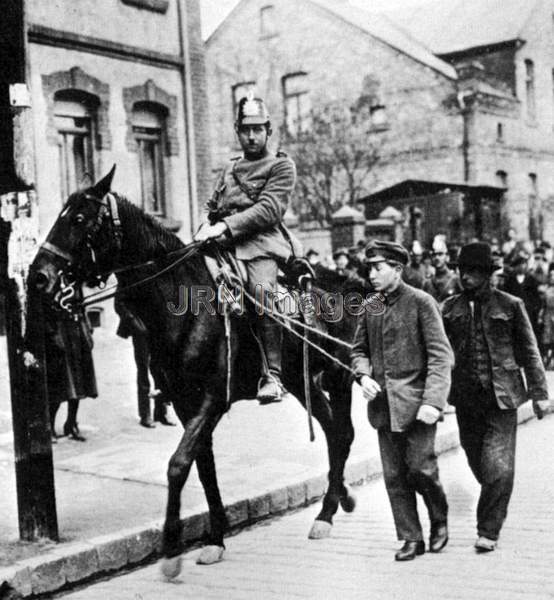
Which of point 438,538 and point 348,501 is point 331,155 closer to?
point 348,501

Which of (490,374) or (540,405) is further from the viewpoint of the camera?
(540,405)

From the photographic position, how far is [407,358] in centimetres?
577

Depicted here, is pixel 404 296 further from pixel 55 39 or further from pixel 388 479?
pixel 55 39

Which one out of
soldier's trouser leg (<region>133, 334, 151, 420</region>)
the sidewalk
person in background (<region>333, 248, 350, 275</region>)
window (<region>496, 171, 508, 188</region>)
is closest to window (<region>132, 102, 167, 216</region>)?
person in background (<region>333, 248, 350, 275</region>)

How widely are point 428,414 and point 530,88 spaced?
33.2 m

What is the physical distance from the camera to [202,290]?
6.14 meters

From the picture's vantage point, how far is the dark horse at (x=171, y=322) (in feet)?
18.3

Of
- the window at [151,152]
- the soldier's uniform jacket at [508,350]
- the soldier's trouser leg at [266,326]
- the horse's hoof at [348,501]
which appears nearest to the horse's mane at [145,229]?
the soldier's trouser leg at [266,326]

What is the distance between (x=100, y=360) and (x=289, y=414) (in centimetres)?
621

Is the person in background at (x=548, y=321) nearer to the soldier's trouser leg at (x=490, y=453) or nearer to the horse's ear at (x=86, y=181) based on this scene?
the soldier's trouser leg at (x=490, y=453)

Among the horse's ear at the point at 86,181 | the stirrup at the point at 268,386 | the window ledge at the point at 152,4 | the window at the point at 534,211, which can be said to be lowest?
the stirrup at the point at 268,386

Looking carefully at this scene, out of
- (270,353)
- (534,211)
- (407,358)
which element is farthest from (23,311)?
(534,211)

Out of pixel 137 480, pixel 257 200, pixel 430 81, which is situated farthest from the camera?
pixel 430 81

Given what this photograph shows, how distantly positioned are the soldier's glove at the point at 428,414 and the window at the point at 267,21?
34.5 metres
